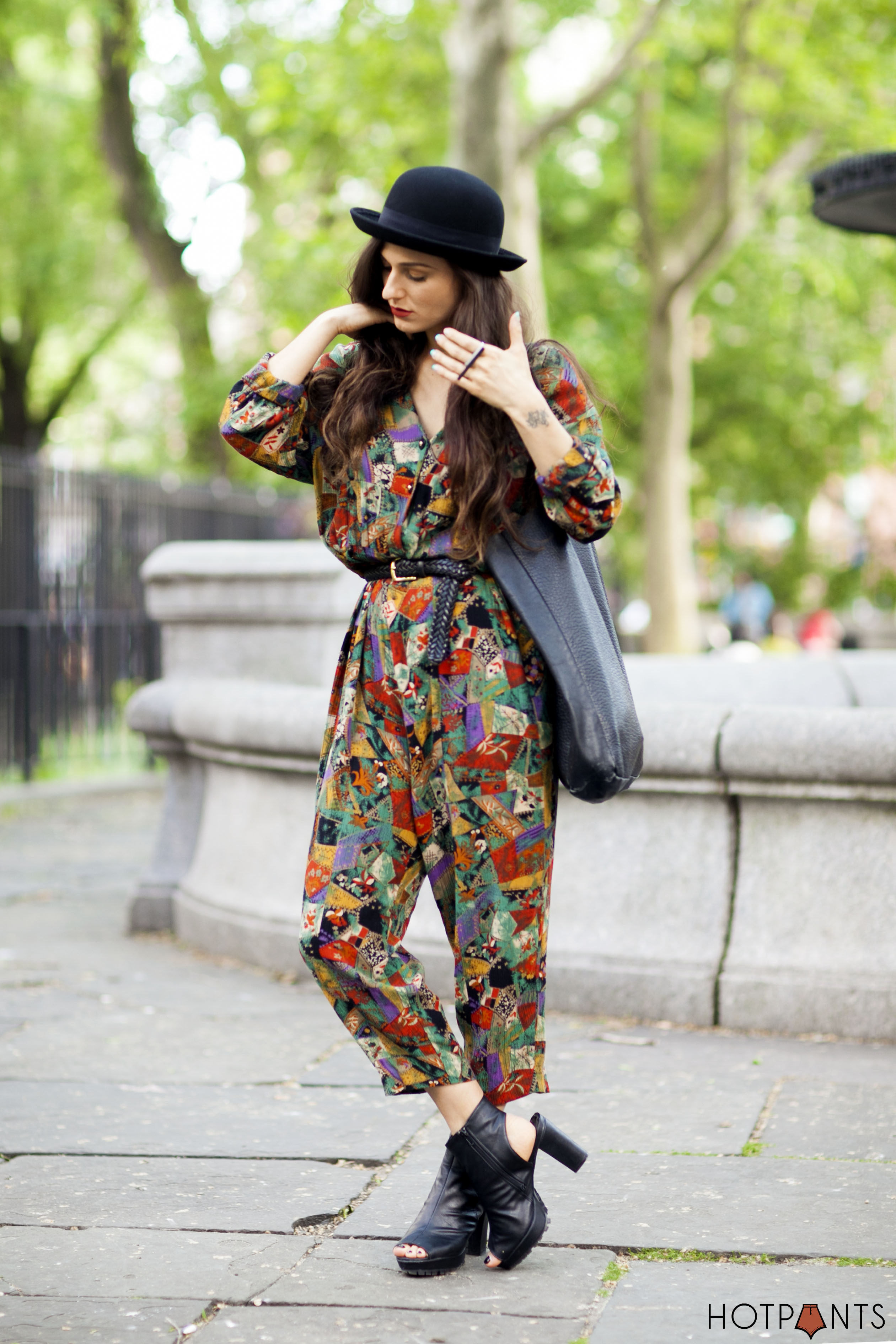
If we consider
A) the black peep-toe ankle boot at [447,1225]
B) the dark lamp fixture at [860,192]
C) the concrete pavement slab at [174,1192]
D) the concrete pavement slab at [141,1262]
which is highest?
the dark lamp fixture at [860,192]

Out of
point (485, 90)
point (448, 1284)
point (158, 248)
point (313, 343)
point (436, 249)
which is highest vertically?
point (158, 248)

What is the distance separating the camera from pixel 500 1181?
287 centimetres

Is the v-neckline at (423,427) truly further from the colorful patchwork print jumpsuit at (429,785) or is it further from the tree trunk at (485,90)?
the tree trunk at (485,90)

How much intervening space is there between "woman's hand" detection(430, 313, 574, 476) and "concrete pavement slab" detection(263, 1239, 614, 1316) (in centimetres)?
140

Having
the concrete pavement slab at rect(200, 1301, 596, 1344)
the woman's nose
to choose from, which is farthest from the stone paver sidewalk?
the woman's nose

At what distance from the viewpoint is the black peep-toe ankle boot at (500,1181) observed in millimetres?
2859

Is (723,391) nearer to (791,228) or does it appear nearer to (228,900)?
(791,228)

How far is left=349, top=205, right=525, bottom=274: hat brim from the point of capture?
9.13 ft

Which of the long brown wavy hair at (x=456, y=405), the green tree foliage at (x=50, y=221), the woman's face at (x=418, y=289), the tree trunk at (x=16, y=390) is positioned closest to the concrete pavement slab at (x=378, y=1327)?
the long brown wavy hair at (x=456, y=405)

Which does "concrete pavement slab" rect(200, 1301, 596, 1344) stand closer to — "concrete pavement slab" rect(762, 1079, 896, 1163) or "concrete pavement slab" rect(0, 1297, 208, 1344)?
"concrete pavement slab" rect(0, 1297, 208, 1344)

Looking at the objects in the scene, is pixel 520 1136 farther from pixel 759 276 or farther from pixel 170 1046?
pixel 759 276

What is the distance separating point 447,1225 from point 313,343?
160 centimetres

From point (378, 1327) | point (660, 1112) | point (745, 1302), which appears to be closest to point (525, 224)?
point (660, 1112)

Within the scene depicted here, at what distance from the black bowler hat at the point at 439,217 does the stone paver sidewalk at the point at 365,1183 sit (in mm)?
1792
